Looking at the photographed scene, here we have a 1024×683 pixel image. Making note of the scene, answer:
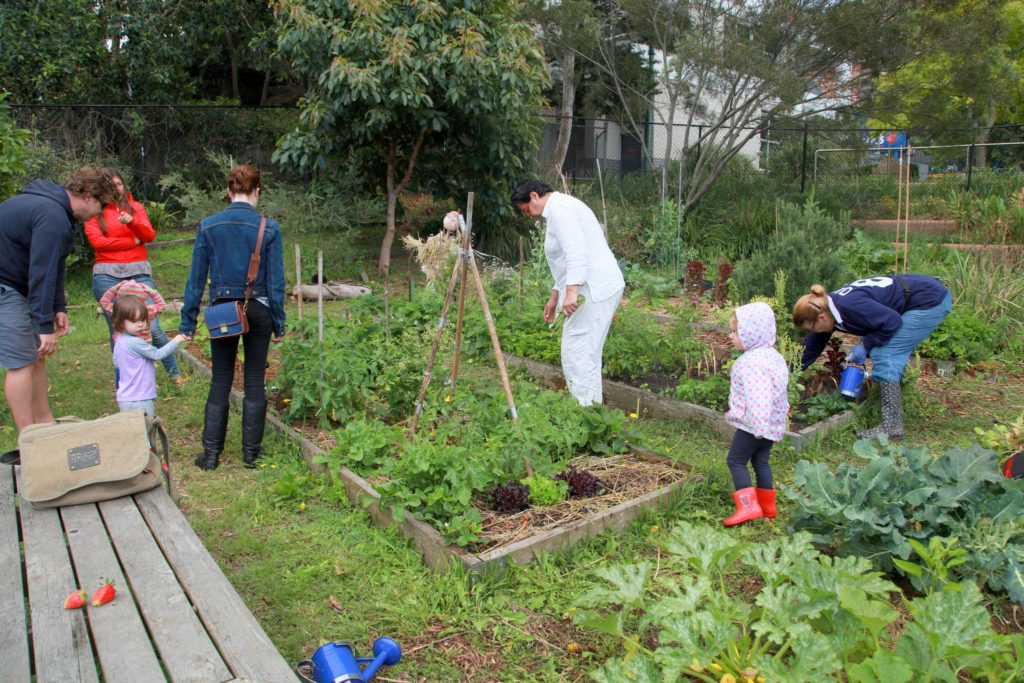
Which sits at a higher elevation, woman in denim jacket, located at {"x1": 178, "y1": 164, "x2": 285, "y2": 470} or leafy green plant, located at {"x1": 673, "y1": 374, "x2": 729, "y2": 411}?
woman in denim jacket, located at {"x1": 178, "y1": 164, "x2": 285, "y2": 470}

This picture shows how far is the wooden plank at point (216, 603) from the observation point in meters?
2.13

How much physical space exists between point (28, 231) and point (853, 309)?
5.04 metres

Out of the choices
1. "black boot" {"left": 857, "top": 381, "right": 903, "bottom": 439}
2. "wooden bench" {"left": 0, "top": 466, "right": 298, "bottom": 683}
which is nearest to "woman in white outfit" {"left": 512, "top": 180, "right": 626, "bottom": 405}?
"black boot" {"left": 857, "top": 381, "right": 903, "bottom": 439}

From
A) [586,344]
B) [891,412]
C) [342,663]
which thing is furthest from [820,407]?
[342,663]

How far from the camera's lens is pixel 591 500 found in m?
4.09

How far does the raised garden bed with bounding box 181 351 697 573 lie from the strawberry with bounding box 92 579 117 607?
1.44 m

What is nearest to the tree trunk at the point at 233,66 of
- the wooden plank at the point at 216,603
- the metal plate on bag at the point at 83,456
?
the metal plate on bag at the point at 83,456

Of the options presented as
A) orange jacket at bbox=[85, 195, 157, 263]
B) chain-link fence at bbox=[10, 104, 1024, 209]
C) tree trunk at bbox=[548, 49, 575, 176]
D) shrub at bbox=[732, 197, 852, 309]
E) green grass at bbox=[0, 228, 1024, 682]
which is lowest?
green grass at bbox=[0, 228, 1024, 682]

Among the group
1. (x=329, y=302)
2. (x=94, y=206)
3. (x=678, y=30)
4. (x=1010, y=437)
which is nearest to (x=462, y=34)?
(x=329, y=302)

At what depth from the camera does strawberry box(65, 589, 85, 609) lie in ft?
7.79

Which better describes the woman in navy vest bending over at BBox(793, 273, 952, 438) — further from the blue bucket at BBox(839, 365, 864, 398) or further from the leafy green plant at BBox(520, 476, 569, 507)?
the leafy green plant at BBox(520, 476, 569, 507)

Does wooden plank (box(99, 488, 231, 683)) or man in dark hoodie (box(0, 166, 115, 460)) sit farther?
man in dark hoodie (box(0, 166, 115, 460))

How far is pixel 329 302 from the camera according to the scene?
9.67 metres

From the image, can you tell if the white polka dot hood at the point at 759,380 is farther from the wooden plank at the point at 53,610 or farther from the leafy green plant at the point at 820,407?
the wooden plank at the point at 53,610
